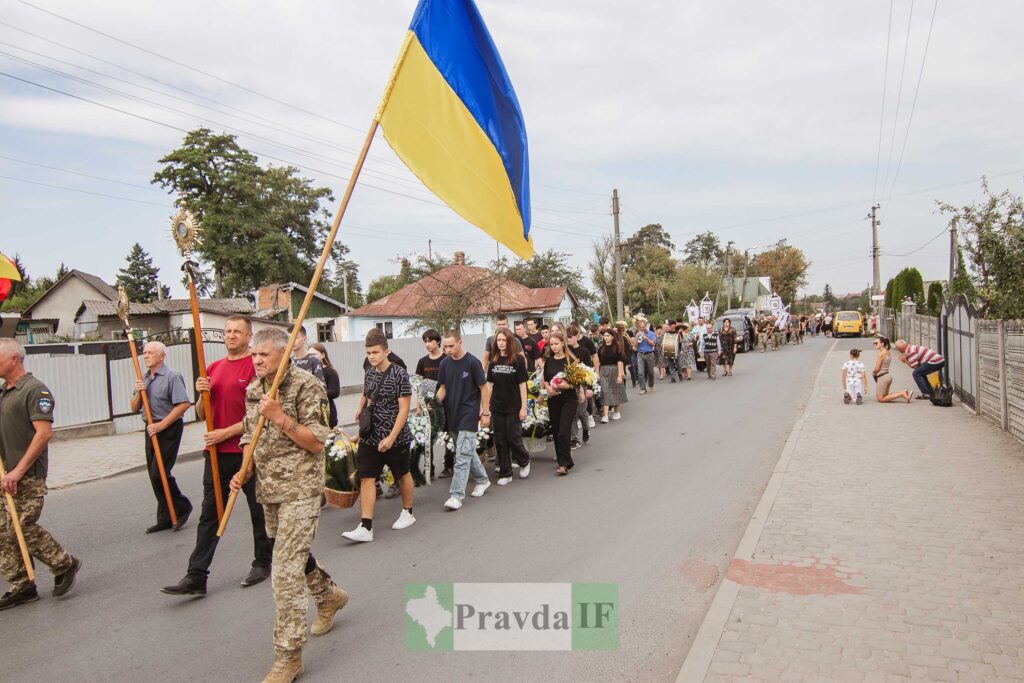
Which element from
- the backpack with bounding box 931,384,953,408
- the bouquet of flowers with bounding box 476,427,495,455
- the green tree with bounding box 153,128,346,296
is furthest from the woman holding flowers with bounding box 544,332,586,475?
the green tree with bounding box 153,128,346,296

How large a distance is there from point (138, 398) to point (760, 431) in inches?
341

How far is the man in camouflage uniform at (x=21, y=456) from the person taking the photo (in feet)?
15.7

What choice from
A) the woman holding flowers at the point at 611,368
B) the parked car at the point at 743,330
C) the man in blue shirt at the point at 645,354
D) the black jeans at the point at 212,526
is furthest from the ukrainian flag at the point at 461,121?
the parked car at the point at 743,330

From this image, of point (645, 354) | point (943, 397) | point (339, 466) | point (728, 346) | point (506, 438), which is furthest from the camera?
point (728, 346)

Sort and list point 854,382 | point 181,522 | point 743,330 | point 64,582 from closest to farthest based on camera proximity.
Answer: point 64,582 < point 181,522 < point 854,382 < point 743,330

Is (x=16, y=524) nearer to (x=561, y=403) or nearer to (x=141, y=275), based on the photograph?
(x=561, y=403)

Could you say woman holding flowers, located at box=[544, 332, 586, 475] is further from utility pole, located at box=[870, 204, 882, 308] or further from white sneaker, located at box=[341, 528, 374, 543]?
utility pole, located at box=[870, 204, 882, 308]

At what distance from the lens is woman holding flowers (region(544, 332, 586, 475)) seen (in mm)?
8523

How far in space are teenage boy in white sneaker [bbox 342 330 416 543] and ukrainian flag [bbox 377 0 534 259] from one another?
5.07 feet

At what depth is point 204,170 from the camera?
43.8m

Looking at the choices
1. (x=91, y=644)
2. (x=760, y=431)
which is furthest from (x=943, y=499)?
(x=91, y=644)

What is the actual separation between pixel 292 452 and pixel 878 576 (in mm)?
3866

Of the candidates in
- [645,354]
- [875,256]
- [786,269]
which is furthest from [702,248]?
[645,354]

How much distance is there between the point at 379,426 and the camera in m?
5.93
